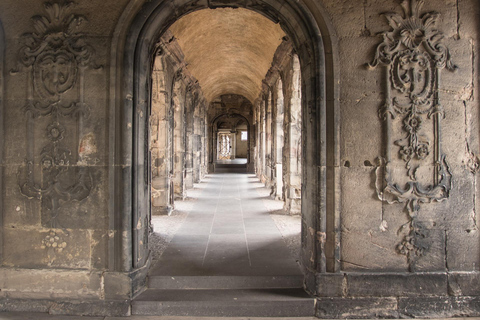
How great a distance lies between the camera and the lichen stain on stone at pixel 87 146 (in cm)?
317

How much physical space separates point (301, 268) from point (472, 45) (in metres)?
2.92

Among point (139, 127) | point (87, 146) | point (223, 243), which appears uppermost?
point (139, 127)

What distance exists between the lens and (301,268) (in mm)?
3637

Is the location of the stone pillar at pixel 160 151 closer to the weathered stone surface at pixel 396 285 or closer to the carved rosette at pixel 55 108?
the carved rosette at pixel 55 108

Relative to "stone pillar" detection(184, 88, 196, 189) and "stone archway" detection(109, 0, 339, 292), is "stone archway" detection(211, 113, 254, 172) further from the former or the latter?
"stone archway" detection(109, 0, 339, 292)

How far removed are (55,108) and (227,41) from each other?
5.33m

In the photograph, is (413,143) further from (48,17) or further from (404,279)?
(48,17)

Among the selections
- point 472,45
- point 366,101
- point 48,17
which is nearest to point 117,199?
point 48,17

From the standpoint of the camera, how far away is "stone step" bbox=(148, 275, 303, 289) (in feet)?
11.1

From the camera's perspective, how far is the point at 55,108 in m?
3.18

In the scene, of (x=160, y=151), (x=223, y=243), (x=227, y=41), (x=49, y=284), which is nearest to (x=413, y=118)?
(x=223, y=243)

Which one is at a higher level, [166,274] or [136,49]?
[136,49]

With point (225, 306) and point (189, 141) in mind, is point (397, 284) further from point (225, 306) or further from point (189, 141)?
point (189, 141)

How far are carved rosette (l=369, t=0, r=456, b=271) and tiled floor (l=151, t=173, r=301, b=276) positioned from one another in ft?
4.39
